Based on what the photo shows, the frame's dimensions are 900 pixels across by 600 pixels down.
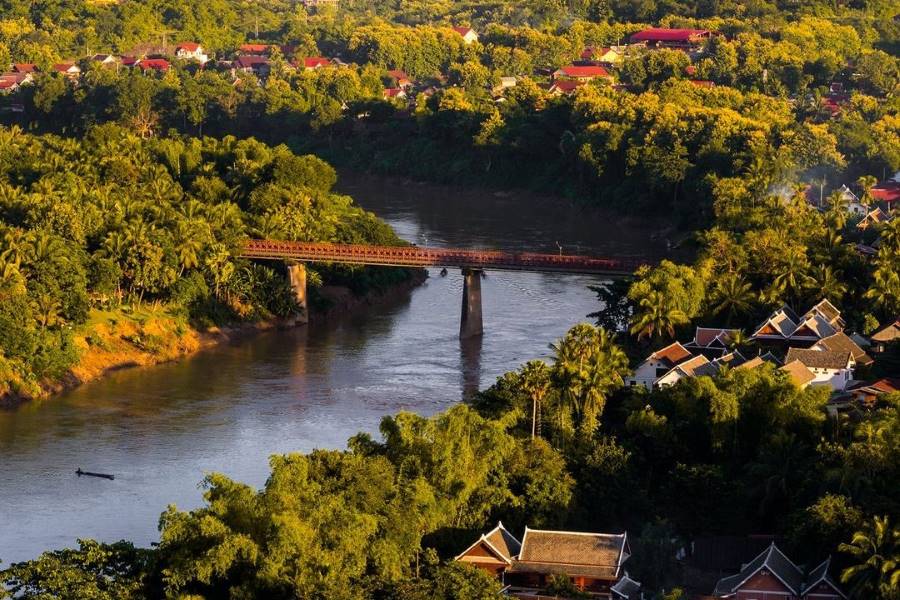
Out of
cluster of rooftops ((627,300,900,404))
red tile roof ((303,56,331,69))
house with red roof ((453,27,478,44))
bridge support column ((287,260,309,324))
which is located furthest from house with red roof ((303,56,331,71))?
cluster of rooftops ((627,300,900,404))

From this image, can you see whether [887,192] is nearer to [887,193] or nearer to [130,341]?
[887,193]

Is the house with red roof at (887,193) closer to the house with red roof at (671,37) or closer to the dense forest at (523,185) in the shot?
the dense forest at (523,185)

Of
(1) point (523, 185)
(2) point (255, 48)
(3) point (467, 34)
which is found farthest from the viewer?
(2) point (255, 48)

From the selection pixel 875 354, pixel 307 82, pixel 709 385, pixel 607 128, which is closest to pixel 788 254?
pixel 875 354

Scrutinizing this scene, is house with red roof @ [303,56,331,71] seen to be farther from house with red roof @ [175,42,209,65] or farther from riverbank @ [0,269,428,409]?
riverbank @ [0,269,428,409]

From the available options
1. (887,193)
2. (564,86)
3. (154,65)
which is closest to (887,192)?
(887,193)

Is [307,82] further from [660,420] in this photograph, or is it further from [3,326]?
[660,420]
